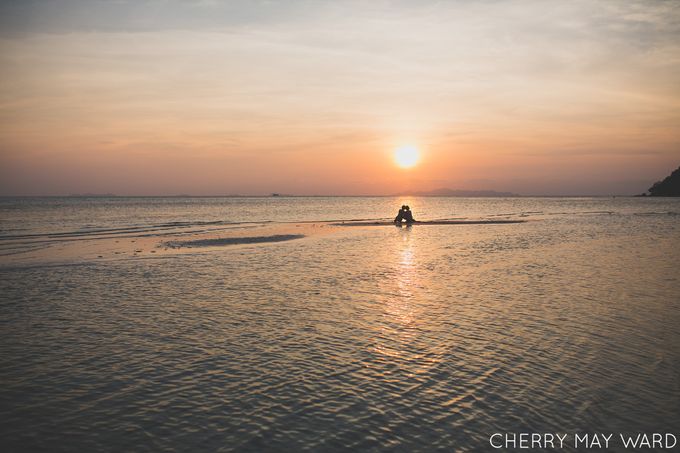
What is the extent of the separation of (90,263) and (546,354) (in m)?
26.6

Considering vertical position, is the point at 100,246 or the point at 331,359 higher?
the point at 100,246

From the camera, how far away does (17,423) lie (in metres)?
8.17

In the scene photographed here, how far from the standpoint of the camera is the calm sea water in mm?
7953

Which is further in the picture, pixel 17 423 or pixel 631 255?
pixel 631 255

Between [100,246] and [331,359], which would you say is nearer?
[331,359]

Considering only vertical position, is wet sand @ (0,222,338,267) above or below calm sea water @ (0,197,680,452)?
above

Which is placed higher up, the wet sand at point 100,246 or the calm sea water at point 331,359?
the wet sand at point 100,246

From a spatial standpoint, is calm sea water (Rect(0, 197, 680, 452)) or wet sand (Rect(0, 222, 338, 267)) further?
wet sand (Rect(0, 222, 338, 267))

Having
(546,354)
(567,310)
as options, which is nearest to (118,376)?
(546,354)

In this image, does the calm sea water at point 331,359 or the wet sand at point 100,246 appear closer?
the calm sea water at point 331,359

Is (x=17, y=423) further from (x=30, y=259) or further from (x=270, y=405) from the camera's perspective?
(x=30, y=259)

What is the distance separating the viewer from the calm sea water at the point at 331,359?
7953mm

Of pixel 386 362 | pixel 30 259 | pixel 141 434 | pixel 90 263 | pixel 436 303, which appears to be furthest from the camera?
pixel 30 259

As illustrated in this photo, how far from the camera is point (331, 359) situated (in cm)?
1127
